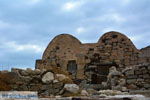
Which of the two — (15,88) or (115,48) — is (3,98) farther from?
(115,48)

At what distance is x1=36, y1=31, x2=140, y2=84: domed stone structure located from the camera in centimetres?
2231

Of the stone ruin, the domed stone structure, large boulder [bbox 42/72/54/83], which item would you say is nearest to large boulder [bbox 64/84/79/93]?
large boulder [bbox 42/72/54/83]

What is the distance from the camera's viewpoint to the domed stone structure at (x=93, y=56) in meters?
22.3

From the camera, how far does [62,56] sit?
24406mm

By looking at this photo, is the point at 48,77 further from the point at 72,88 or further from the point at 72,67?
the point at 72,67

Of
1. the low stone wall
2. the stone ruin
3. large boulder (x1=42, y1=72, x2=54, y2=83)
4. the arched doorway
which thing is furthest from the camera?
the arched doorway

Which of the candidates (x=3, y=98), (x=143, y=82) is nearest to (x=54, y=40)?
(x=143, y=82)

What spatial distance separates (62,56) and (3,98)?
19.7m

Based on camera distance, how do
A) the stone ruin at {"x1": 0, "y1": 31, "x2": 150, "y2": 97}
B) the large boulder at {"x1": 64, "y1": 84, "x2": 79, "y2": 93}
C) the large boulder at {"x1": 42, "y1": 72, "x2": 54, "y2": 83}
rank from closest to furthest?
the large boulder at {"x1": 64, "y1": 84, "x2": 79, "y2": 93}, the large boulder at {"x1": 42, "y1": 72, "x2": 54, "y2": 83}, the stone ruin at {"x1": 0, "y1": 31, "x2": 150, "y2": 97}

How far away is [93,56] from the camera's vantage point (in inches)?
906

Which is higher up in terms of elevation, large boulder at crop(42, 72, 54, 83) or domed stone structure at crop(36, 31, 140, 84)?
domed stone structure at crop(36, 31, 140, 84)

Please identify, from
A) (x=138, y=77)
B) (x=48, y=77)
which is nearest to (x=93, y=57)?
(x=138, y=77)

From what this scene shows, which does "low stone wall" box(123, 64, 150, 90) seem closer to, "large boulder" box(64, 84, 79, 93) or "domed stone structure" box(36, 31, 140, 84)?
"large boulder" box(64, 84, 79, 93)

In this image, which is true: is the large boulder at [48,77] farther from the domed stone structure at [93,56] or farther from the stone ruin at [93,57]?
the domed stone structure at [93,56]
